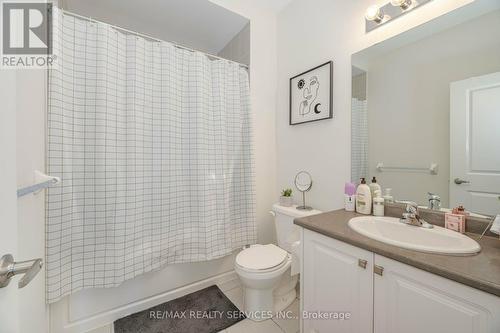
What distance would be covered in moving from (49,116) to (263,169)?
1.54 meters

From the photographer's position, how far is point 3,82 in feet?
1.39

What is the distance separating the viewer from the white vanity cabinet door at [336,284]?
872 millimetres

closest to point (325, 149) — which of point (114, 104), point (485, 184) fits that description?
point (485, 184)

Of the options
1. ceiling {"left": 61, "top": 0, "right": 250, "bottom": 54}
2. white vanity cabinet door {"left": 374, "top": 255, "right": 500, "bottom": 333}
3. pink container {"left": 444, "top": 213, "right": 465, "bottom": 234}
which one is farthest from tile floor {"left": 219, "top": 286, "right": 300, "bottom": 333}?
ceiling {"left": 61, "top": 0, "right": 250, "bottom": 54}

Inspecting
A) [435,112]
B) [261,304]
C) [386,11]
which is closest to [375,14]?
[386,11]

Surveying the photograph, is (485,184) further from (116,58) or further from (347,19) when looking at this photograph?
(116,58)

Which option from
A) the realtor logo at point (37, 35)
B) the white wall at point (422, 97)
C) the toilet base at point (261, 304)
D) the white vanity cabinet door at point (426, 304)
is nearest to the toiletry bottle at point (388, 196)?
the white wall at point (422, 97)

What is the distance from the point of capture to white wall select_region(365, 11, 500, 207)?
989 millimetres

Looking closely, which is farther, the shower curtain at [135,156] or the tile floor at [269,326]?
the tile floor at [269,326]

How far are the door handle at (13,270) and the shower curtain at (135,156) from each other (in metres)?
0.94

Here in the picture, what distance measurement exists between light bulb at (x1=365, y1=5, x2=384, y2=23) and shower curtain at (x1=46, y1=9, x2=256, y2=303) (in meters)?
0.98

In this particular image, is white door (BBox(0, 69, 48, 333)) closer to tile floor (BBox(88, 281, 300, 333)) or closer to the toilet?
tile floor (BBox(88, 281, 300, 333))

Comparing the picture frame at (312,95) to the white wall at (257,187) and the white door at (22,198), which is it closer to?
the white wall at (257,187)

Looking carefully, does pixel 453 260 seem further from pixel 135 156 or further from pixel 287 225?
pixel 135 156
